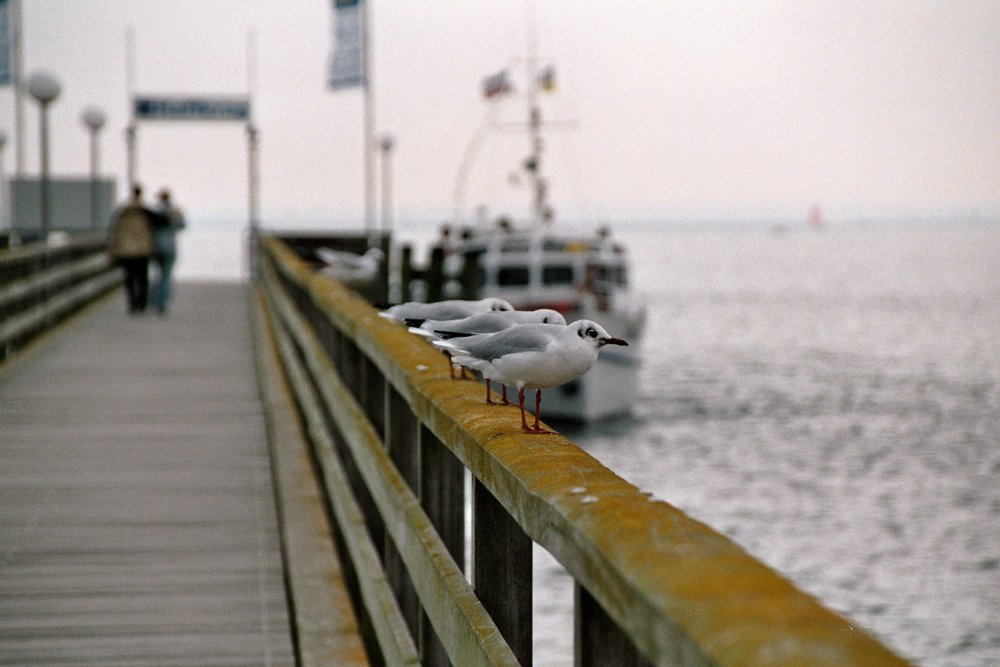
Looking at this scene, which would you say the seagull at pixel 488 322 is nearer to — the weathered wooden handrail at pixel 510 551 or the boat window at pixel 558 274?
the weathered wooden handrail at pixel 510 551

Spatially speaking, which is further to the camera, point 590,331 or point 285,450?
point 285,450

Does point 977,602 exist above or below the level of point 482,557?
below

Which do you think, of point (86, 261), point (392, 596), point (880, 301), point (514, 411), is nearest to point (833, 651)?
point (514, 411)

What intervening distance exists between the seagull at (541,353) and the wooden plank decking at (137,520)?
251 centimetres

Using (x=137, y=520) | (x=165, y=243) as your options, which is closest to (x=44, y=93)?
(x=165, y=243)

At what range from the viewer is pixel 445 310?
13.5ft

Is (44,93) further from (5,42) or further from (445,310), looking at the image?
(445,310)

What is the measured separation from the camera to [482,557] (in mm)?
3197

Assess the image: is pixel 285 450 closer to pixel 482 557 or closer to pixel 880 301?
pixel 482 557

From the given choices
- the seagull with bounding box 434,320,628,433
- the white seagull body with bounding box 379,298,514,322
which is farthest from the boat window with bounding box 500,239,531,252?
the seagull with bounding box 434,320,628,433

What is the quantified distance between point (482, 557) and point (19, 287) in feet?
46.2

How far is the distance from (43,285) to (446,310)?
15143mm

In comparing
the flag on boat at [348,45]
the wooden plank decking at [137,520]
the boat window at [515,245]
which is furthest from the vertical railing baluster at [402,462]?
the boat window at [515,245]

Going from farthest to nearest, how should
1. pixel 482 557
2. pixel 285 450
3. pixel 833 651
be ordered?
1. pixel 285 450
2. pixel 482 557
3. pixel 833 651
